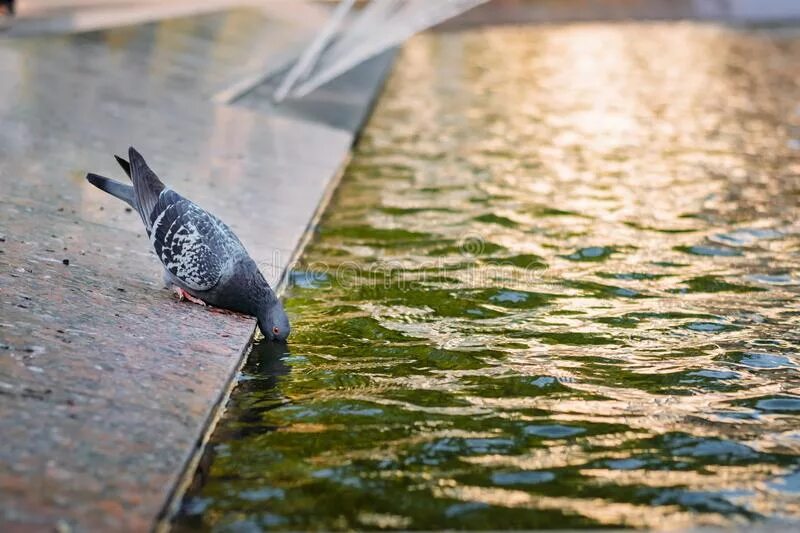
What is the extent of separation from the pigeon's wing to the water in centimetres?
61

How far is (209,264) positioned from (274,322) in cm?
56

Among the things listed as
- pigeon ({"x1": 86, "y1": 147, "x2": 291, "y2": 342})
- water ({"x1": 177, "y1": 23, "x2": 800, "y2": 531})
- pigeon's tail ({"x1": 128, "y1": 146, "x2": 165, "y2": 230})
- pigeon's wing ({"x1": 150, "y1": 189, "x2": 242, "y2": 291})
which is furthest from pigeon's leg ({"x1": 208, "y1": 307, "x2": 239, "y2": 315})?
pigeon's tail ({"x1": 128, "y1": 146, "x2": 165, "y2": 230})

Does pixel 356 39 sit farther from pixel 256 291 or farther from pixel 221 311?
pixel 256 291

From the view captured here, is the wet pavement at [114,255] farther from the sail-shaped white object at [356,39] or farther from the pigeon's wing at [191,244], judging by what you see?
the sail-shaped white object at [356,39]

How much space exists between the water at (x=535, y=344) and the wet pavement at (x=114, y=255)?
1.09 ft

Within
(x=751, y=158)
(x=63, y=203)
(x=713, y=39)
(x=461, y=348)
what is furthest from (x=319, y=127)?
(x=713, y=39)

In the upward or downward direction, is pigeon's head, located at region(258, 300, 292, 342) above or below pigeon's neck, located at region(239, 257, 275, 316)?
below

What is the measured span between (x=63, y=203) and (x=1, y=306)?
9.22 ft

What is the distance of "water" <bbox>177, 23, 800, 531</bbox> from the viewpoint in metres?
5.91

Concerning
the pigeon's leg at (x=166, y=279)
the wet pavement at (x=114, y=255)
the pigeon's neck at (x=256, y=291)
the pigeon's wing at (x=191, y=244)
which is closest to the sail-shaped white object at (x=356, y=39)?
the wet pavement at (x=114, y=255)

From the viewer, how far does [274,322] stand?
26.3ft

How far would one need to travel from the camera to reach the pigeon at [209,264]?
790 centimetres

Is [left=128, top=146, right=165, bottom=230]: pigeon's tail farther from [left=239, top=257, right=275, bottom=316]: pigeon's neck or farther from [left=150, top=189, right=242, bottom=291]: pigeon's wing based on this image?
[left=239, top=257, right=275, bottom=316]: pigeon's neck

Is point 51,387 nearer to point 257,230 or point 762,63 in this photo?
point 257,230
